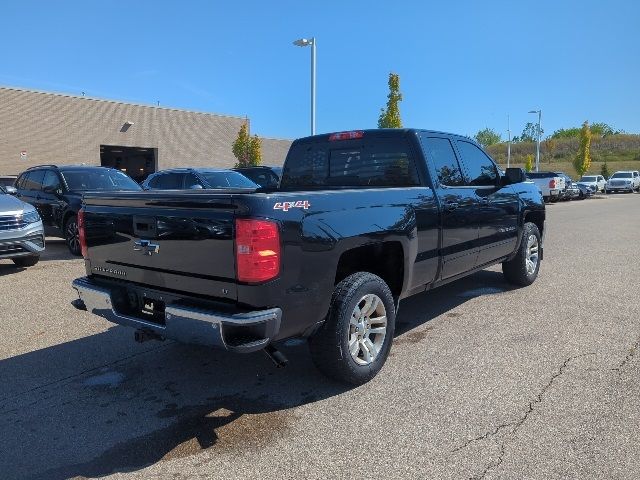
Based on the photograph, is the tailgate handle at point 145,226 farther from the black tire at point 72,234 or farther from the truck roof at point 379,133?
the black tire at point 72,234

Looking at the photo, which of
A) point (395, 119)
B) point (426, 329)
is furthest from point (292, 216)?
point (395, 119)

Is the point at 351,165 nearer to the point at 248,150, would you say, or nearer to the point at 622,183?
the point at 248,150

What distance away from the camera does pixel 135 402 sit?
3.74 metres

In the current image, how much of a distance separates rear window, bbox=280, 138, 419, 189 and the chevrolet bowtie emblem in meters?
2.06

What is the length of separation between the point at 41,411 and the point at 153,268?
1.25 m

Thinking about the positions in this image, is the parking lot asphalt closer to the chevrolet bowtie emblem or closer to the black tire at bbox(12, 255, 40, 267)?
the chevrolet bowtie emblem

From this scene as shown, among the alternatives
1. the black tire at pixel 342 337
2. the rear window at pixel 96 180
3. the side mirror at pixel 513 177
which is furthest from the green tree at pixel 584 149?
the black tire at pixel 342 337

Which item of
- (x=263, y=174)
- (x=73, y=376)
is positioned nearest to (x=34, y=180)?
(x=263, y=174)

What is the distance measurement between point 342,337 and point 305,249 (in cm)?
76

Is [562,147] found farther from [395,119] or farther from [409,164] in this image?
[409,164]

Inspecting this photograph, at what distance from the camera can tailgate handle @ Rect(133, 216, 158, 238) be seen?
3570 millimetres

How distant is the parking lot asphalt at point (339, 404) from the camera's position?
292cm

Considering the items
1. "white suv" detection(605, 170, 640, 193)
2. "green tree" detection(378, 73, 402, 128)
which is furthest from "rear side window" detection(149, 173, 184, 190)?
"white suv" detection(605, 170, 640, 193)

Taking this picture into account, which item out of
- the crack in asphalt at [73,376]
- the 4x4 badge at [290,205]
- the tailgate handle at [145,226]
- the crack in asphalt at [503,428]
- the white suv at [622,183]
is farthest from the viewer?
the white suv at [622,183]
